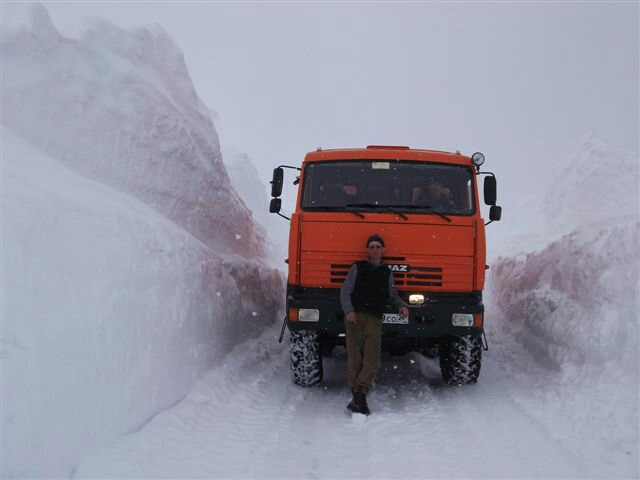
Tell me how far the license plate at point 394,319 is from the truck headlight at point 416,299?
A: 20cm

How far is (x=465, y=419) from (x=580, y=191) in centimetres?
1835

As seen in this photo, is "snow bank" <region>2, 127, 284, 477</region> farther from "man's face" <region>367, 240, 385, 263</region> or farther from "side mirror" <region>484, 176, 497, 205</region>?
"side mirror" <region>484, 176, 497, 205</region>

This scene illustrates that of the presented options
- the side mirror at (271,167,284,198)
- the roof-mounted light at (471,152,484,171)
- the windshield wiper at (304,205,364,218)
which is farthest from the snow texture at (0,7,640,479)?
the roof-mounted light at (471,152,484,171)

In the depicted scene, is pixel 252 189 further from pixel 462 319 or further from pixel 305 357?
pixel 462 319

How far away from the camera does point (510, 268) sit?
1505 centimetres

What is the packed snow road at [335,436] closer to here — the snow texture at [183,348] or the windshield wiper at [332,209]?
the snow texture at [183,348]

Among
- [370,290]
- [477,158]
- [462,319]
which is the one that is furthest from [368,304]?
[477,158]

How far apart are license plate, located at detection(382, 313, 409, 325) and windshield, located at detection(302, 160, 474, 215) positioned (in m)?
1.25

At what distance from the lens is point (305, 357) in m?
6.96

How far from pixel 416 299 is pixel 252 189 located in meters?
19.0

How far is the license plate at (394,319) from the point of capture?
649 centimetres

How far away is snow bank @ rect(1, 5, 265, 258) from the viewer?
927cm

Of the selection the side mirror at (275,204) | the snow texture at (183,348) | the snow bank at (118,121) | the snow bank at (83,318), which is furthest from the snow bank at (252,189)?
the snow bank at (83,318)

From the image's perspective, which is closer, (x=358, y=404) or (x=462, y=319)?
(x=358, y=404)
